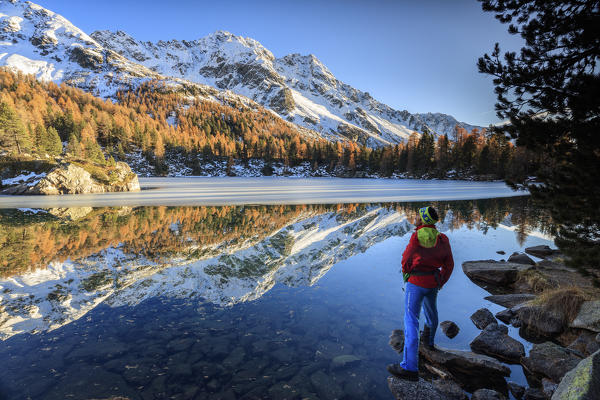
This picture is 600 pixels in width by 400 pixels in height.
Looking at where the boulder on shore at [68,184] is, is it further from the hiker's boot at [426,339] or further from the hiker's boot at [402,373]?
the hiker's boot at [426,339]

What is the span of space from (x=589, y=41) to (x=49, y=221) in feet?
92.4

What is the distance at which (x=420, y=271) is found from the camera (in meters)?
5.00

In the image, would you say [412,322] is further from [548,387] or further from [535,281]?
[535,281]

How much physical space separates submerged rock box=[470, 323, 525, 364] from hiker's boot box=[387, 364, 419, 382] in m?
2.19

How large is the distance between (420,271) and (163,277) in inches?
354

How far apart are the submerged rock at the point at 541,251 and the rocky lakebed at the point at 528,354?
5.18m

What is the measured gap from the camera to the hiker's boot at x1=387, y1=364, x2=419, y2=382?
4943 mm

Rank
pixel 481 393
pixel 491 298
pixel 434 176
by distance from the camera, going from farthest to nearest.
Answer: pixel 434 176
pixel 491 298
pixel 481 393

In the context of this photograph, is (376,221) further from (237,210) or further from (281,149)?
(281,149)

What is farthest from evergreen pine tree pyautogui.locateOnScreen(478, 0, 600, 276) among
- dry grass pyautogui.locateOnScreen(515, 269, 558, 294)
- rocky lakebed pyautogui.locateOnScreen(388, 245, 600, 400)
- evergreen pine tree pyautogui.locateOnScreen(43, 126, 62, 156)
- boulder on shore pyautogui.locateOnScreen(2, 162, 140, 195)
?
evergreen pine tree pyautogui.locateOnScreen(43, 126, 62, 156)

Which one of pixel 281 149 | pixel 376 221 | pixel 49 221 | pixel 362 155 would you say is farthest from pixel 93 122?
pixel 376 221

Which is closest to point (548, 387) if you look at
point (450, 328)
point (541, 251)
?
point (450, 328)

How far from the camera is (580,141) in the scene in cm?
529

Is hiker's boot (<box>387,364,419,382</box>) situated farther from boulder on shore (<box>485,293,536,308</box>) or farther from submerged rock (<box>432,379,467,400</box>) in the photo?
boulder on shore (<box>485,293,536,308</box>)
